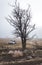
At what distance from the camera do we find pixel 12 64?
62.3ft

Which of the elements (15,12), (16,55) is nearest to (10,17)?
(15,12)

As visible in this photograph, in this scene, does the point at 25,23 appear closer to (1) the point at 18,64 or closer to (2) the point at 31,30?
(2) the point at 31,30

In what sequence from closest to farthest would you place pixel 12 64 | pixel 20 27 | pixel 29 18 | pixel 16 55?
pixel 12 64
pixel 16 55
pixel 20 27
pixel 29 18

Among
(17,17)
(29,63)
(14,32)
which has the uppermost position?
(29,63)

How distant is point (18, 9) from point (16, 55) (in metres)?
18.5

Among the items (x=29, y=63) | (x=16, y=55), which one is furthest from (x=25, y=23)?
(x=29, y=63)

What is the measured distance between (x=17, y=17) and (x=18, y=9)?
83.4 inches

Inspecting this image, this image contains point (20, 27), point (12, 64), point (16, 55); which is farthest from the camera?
point (20, 27)

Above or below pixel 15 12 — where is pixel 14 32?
below

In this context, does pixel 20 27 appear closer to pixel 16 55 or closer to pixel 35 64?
pixel 16 55

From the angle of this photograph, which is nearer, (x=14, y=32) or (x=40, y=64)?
(x=40, y=64)

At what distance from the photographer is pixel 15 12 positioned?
4153 cm

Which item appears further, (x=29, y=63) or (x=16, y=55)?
(x=16, y=55)

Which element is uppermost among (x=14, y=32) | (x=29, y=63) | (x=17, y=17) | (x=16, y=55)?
(x=29, y=63)
